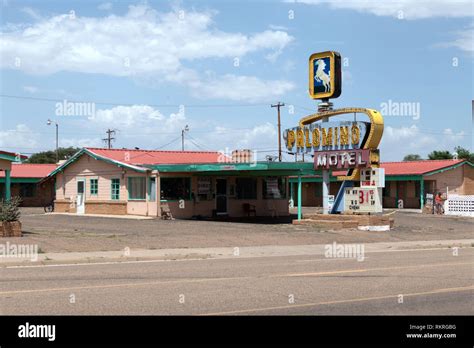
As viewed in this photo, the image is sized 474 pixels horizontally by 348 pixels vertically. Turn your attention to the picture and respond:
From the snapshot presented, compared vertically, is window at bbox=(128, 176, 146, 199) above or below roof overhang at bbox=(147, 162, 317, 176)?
below

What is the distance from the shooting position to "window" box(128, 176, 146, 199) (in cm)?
3775

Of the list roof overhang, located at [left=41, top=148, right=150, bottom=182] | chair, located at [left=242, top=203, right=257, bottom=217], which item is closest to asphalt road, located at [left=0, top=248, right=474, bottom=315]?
roof overhang, located at [left=41, top=148, right=150, bottom=182]

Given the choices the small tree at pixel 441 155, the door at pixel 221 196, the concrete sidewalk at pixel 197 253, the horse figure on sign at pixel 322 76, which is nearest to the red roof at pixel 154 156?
the door at pixel 221 196

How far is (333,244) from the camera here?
24281mm

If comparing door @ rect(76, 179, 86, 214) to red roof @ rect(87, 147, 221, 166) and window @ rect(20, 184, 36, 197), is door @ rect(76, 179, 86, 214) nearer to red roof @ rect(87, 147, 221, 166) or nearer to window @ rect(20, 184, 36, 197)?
red roof @ rect(87, 147, 221, 166)

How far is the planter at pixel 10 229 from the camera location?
21.7m

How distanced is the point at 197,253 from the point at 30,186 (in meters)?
41.3

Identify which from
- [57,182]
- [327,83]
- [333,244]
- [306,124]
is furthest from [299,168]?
[57,182]

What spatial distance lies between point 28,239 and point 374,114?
53.8ft

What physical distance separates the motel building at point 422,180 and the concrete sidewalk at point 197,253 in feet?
79.0

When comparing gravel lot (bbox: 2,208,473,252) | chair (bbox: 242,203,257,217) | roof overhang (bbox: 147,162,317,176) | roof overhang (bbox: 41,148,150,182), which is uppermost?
roof overhang (bbox: 41,148,150,182)

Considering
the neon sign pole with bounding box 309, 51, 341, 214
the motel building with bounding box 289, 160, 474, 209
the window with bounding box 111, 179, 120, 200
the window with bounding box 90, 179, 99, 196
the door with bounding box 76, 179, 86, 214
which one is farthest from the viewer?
the motel building with bounding box 289, 160, 474, 209

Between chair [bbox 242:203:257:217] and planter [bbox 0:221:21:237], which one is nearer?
planter [bbox 0:221:21:237]
